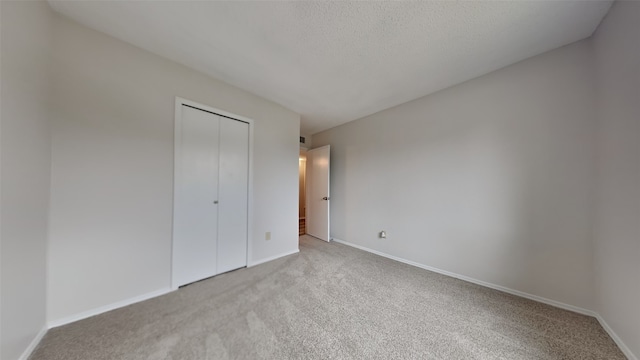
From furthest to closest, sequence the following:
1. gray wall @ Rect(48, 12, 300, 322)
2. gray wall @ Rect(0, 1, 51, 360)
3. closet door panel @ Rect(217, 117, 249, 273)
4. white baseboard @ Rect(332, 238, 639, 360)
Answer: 1. closet door panel @ Rect(217, 117, 249, 273)
2. gray wall @ Rect(48, 12, 300, 322)
3. white baseboard @ Rect(332, 238, 639, 360)
4. gray wall @ Rect(0, 1, 51, 360)

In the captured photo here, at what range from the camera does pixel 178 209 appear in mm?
2041

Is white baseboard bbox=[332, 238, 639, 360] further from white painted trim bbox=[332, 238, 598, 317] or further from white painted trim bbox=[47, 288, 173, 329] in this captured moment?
white painted trim bbox=[47, 288, 173, 329]

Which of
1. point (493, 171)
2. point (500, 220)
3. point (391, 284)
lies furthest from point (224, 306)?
point (493, 171)

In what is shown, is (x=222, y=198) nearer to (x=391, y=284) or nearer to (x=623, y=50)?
(x=391, y=284)

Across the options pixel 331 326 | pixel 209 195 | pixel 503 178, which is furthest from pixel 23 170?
pixel 503 178

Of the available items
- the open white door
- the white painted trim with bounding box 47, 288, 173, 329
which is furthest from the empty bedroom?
the open white door

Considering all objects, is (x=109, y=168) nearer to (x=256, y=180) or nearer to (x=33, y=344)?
(x=33, y=344)

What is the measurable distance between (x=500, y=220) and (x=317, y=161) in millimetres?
2933

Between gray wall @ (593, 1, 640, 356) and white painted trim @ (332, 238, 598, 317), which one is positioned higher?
gray wall @ (593, 1, 640, 356)

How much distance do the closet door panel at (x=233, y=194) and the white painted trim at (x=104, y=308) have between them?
0.59m

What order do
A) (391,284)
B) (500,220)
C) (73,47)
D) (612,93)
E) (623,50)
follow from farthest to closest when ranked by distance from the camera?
1. (391,284)
2. (500,220)
3. (73,47)
4. (612,93)
5. (623,50)

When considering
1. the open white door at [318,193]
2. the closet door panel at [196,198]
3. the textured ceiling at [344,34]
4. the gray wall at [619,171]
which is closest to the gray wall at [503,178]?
the gray wall at [619,171]

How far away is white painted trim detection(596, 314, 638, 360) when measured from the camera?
1.21 m

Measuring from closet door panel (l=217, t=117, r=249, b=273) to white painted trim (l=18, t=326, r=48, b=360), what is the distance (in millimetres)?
1219
